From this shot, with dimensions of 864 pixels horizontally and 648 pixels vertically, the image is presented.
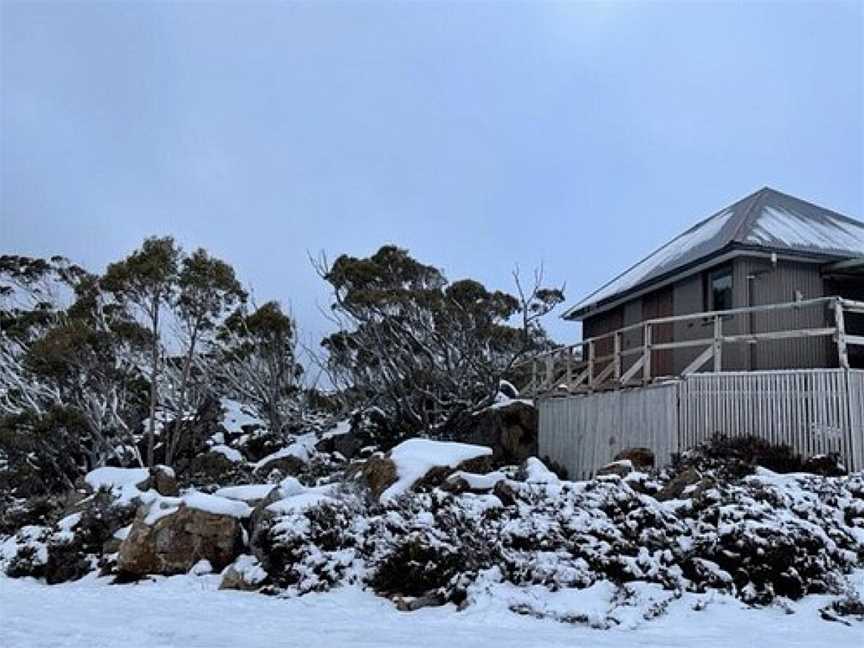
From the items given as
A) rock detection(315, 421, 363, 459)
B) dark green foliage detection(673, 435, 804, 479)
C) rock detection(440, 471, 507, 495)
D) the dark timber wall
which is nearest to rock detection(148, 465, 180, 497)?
rock detection(440, 471, 507, 495)

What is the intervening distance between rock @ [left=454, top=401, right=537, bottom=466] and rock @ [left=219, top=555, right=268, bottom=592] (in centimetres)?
920

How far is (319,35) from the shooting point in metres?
17.0

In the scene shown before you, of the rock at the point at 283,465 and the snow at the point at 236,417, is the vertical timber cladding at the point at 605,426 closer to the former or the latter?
the rock at the point at 283,465

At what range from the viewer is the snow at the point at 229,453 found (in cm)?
2178

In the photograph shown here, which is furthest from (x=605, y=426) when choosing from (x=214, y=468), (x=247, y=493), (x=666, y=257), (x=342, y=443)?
(x=214, y=468)

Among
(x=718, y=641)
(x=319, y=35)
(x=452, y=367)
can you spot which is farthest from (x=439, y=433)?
(x=718, y=641)

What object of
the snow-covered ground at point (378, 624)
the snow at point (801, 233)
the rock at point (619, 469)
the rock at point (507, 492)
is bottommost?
the snow-covered ground at point (378, 624)

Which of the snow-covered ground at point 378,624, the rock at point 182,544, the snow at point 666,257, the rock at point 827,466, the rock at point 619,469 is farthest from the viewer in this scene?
the snow at point 666,257

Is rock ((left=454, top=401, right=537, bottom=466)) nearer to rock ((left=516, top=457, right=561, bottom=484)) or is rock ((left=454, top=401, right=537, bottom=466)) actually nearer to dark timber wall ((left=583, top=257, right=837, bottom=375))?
dark timber wall ((left=583, top=257, right=837, bottom=375))

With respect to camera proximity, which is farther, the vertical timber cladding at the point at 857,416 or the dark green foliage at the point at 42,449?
the dark green foliage at the point at 42,449

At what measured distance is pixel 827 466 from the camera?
37.1 feet

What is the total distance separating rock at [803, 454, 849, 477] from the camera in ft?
36.9

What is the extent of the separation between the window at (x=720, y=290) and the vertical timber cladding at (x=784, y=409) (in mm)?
3406

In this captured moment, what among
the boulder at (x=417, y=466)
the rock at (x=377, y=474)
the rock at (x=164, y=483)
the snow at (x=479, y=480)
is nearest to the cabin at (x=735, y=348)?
the boulder at (x=417, y=466)
